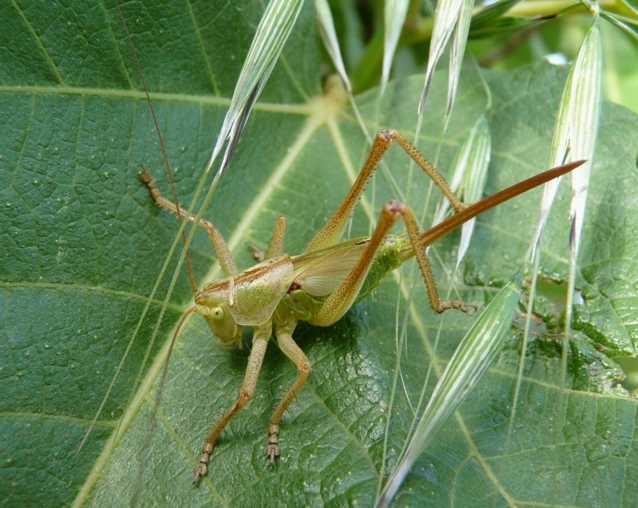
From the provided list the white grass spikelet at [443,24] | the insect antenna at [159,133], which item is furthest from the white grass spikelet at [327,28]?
the insect antenna at [159,133]

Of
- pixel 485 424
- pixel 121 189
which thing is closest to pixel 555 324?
pixel 485 424

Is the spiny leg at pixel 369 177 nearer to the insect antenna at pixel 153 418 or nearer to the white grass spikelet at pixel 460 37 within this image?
the white grass spikelet at pixel 460 37

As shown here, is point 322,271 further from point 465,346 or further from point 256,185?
point 465,346

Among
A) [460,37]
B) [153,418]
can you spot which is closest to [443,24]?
[460,37]

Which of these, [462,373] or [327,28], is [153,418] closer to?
[462,373]

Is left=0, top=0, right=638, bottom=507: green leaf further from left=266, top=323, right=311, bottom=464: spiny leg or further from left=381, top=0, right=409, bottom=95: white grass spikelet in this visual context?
left=381, top=0, right=409, bottom=95: white grass spikelet

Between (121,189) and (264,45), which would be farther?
(121,189)

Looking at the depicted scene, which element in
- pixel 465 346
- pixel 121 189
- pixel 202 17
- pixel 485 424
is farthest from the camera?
pixel 202 17
